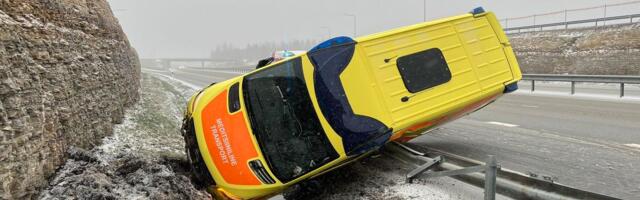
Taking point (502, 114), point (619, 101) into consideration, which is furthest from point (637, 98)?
point (502, 114)

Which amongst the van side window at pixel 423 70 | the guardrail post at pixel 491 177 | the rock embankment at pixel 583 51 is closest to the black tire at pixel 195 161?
the van side window at pixel 423 70

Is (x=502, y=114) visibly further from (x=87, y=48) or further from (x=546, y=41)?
(x=546, y=41)

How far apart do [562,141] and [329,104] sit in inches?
173

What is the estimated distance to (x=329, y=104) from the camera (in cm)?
521

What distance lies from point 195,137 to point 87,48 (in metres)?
2.55

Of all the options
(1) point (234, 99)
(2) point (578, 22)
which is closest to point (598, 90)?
(2) point (578, 22)

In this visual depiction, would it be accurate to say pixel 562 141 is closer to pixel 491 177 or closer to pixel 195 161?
pixel 491 177

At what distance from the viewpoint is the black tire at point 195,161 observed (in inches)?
222

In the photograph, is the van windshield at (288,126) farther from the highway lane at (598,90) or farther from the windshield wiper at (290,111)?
the highway lane at (598,90)

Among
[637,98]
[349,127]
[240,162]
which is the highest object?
[349,127]

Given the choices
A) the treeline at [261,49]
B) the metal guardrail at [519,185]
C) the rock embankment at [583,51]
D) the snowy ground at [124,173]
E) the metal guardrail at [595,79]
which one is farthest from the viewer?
the treeline at [261,49]

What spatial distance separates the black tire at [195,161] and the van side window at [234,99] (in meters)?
0.68

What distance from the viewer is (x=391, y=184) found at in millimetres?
5715

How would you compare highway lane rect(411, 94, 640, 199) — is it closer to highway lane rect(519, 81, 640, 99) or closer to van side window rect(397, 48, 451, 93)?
van side window rect(397, 48, 451, 93)
